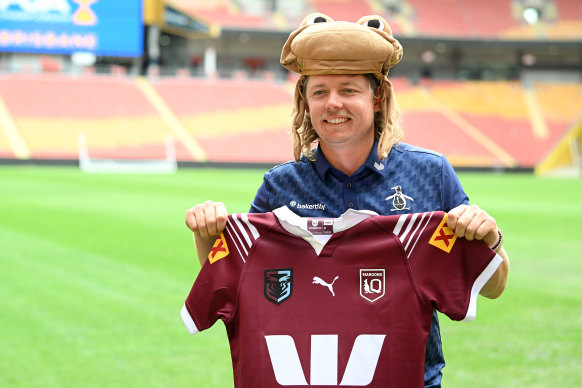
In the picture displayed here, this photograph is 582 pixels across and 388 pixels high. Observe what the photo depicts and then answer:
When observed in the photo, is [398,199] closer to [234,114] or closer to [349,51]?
[349,51]

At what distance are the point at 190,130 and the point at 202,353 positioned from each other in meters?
33.6

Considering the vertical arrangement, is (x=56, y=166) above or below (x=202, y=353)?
below

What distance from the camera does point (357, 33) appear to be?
8.37 feet

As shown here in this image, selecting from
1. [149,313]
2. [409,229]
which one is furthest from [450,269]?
[149,313]

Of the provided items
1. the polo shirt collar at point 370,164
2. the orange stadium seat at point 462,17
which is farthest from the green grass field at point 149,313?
the orange stadium seat at point 462,17

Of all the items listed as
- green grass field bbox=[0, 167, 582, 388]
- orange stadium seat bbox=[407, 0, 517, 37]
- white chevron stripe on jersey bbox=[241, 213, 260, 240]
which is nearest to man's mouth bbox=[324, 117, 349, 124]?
white chevron stripe on jersey bbox=[241, 213, 260, 240]

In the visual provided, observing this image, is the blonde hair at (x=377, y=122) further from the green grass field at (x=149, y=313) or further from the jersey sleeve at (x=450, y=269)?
the green grass field at (x=149, y=313)

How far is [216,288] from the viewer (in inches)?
104

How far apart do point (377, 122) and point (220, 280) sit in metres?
0.82

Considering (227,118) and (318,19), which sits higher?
(318,19)

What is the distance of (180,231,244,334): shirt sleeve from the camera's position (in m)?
2.66

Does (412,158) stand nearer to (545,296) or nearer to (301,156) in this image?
(301,156)

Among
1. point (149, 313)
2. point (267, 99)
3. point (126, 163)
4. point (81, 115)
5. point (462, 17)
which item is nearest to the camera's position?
point (149, 313)

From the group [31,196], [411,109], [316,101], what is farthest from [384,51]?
[411,109]
